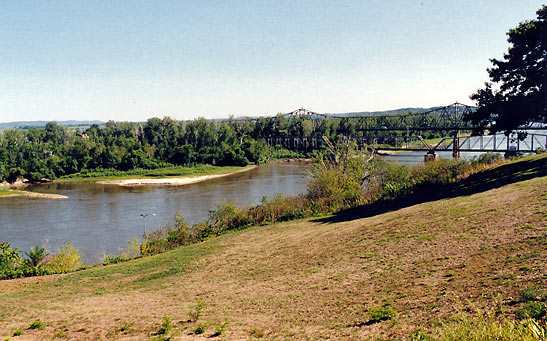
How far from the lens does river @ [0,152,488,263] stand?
122ft

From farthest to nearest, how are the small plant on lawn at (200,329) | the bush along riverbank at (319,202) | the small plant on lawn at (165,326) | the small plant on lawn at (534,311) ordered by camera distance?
the bush along riverbank at (319,202) < the small plant on lawn at (165,326) < the small plant on lawn at (200,329) < the small plant on lawn at (534,311)

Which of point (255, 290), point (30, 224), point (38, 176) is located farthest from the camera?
point (38, 176)

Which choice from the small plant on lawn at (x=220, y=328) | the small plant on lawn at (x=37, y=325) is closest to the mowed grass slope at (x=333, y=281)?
the small plant on lawn at (x=220, y=328)

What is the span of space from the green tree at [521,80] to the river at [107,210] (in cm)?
2326

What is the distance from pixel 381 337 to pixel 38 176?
301 feet

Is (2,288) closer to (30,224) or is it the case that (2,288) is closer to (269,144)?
(30,224)

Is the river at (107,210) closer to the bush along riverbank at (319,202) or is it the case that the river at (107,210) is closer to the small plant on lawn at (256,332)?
the bush along riverbank at (319,202)

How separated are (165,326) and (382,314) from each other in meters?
5.41

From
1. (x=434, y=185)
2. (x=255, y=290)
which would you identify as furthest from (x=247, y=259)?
(x=434, y=185)

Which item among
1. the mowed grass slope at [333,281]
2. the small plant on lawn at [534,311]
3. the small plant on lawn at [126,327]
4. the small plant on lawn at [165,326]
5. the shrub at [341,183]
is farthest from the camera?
the shrub at [341,183]

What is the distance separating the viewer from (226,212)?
32438 mm

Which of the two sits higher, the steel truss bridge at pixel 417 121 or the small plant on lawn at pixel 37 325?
the steel truss bridge at pixel 417 121

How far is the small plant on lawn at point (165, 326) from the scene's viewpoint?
10469 millimetres

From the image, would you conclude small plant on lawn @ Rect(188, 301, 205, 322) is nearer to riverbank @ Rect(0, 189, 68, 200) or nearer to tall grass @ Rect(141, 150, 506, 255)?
tall grass @ Rect(141, 150, 506, 255)
